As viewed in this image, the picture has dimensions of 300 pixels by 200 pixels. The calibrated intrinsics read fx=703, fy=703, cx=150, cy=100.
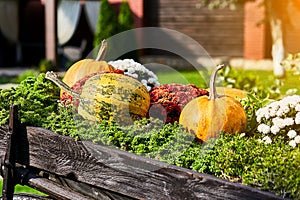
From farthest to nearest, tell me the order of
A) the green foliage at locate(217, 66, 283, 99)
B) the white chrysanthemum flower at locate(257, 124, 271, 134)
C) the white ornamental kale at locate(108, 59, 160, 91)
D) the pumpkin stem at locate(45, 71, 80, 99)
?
the green foliage at locate(217, 66, 283, 99) → the white ornamental kale at locate(108, 59, 160, 91) → the pumpkin stem at locate(45, 71, 80, 99) → the white chrysanthemum flower at locate(257, 124, 271, 134)

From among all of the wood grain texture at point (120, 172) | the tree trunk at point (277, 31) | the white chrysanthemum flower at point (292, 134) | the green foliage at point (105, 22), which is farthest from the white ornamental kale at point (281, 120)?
the green foliage at point (105, 22)

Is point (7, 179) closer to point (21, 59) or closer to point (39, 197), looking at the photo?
point (39, 197)

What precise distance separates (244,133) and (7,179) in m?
0.98

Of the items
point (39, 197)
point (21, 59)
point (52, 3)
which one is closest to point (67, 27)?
point (21, 59)

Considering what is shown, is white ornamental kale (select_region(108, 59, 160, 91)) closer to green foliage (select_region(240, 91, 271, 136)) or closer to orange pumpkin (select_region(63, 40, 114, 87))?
orange pumpkin (select_region(63, 40, 114, 87))

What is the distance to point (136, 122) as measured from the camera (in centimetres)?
287

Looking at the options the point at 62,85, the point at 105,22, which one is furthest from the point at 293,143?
the point at 105,22

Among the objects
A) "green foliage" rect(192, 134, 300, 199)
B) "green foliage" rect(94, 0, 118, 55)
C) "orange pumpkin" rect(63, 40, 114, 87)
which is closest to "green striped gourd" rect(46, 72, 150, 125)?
"orange pumpkin" rect(63, 40, 114, 87)

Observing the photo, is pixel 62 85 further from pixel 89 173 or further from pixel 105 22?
pixel 105 22

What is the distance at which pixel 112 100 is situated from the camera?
2898 millimetres

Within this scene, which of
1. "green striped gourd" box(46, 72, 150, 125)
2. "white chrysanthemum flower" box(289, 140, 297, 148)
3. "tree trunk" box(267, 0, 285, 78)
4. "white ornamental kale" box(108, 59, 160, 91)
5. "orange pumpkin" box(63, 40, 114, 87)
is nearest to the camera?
"white chrysanthemum flower" box(289, 140, 297, 148)

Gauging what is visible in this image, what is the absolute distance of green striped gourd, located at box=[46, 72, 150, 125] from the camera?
2904 millimetres

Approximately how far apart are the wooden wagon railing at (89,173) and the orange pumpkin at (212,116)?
379 mm

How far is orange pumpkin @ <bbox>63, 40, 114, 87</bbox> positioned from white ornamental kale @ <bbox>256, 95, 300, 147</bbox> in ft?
2.66
